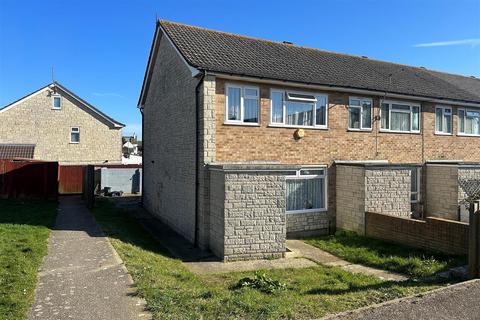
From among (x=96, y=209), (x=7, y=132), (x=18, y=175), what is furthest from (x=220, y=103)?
(x=7, y=132)

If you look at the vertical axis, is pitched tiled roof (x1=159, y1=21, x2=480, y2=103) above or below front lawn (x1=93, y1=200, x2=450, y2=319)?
above

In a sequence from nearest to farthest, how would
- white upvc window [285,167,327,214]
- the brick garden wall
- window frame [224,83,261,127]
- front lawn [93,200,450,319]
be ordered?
front lawn [93,200,450,319], the brick garden wall, window frame [224,83,261,127], white upvc window [285,167,327,214]

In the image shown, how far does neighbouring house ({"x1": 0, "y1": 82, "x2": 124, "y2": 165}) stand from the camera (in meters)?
26.4

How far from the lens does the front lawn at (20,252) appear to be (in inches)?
207

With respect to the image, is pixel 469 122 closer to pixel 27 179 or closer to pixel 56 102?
pixel 27 179

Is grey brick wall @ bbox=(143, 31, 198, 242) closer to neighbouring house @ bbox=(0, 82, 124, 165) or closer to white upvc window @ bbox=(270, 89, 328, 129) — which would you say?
white upvc window @ bbox=(270, 89, 328, 129)

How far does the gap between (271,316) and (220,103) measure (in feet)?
22.3

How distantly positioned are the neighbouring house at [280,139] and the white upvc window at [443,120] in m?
0.04

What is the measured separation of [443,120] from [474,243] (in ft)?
A: 33.7

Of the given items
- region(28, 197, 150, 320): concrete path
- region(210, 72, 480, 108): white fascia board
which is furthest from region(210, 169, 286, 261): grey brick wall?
region(210, 72, 480, 108): white fascia board

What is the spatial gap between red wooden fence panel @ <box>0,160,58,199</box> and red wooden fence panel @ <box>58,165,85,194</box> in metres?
4.56

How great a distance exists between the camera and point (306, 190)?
1223cm

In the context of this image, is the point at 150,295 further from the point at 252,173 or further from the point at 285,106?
the point at 285,106

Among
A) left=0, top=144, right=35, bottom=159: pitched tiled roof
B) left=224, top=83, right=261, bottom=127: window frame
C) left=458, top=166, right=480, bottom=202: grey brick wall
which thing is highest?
left=224, top=83, right=261, bottom=127: window frame
